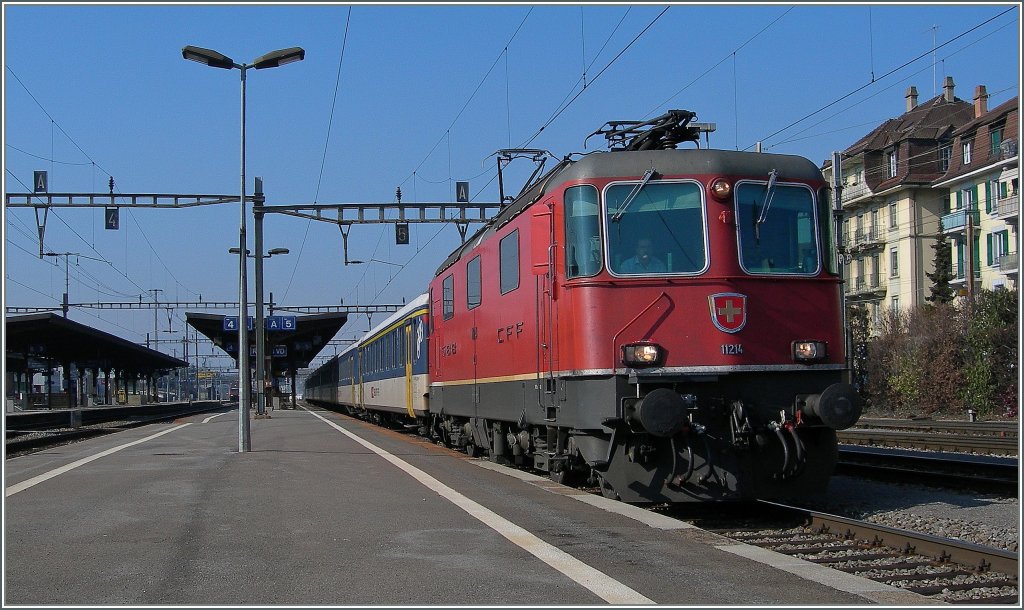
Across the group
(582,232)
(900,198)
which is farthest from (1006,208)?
(582,232)

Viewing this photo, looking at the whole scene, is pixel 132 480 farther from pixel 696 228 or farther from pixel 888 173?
pixel 888 173

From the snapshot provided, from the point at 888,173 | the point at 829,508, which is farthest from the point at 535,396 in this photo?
the point at 888,173

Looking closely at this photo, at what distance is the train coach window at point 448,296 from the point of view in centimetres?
1688

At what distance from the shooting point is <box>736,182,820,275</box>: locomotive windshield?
985 cm

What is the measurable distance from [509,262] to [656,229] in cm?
289

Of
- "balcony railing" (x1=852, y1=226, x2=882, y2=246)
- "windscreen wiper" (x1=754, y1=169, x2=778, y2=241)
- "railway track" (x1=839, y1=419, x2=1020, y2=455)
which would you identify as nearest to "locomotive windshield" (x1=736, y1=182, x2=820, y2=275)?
"windscreen wiper" (x1=754, y1=169, x2=778, y2=241)

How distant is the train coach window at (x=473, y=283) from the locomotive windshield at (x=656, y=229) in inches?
195

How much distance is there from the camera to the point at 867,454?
16016 mm

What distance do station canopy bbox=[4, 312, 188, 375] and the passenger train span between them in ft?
103

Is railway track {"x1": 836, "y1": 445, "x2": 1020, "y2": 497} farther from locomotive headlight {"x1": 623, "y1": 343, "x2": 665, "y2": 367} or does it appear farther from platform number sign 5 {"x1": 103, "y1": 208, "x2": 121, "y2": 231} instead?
platform number sign 5 {"x1": 103, "y1": 208, "x2": 121, "y2": 231}

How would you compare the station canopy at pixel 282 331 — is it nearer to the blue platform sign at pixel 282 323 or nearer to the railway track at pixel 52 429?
the blue platform sign at pixel 282 323

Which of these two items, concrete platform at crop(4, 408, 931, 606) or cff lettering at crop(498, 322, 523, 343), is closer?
concrete platform at crop(4, 408, 931, 606)

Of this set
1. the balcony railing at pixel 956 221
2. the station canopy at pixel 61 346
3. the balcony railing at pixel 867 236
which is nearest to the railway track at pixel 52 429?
the station canopy at pixel 61 346

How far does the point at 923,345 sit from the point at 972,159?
585 inches
